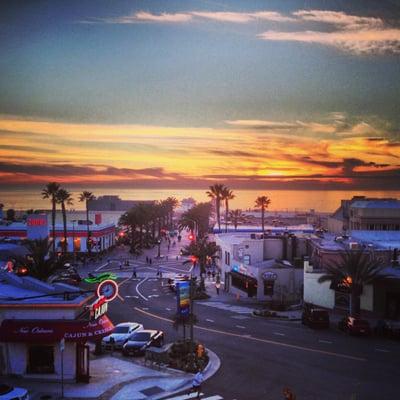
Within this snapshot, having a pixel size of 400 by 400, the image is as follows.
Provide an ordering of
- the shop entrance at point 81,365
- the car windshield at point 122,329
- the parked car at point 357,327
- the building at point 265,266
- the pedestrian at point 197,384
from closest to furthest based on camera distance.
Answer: the pedestrian at point 197,384 < the shop entrance at point 81,365 < the car windshield at point 122,329 < the parked car at point 357,327 < the building at point 265,266

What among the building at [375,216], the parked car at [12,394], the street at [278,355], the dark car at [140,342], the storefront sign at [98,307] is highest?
the building at [375,216]

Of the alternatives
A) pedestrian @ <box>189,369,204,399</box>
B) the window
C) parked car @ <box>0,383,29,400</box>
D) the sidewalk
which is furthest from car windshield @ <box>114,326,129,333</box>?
parked car @ <box>0,383,29,400</box>

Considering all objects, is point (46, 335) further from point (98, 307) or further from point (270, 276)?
point (270, 276)

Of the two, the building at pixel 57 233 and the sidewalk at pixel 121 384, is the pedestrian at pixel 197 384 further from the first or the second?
the building at pixel 57 233

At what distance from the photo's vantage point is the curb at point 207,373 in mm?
24147

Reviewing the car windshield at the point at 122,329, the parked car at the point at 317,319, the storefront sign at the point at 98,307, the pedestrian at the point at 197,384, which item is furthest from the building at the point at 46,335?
the parked car at the point at 317,319

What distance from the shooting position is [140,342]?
1256 inches

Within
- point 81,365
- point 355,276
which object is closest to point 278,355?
point 81,365

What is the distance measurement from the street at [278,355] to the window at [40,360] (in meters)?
8.17

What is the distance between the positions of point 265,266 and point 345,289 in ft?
38.3

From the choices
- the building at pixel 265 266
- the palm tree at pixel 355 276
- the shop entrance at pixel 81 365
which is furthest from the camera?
the building at pixel 265 266

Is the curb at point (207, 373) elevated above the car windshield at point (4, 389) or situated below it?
below

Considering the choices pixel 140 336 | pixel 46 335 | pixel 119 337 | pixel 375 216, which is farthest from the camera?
pixel 375 216

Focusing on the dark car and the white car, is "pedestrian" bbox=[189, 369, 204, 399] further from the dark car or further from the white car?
the white car
